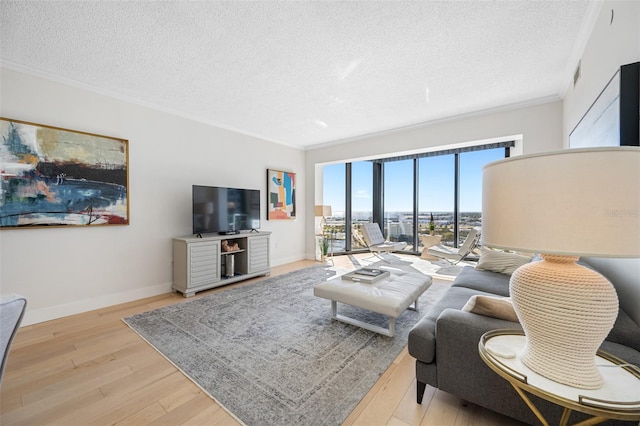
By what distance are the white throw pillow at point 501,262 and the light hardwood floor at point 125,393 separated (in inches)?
60.2

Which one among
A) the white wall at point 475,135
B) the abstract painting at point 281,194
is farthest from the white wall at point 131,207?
the white wall at point 475,135

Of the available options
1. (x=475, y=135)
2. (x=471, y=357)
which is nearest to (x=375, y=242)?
(x=475, y=135)

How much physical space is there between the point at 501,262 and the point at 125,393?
3560mm

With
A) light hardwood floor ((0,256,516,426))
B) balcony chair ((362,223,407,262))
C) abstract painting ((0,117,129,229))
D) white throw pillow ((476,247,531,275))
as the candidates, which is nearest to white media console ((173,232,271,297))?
abstract painting ((0,117,129,229))

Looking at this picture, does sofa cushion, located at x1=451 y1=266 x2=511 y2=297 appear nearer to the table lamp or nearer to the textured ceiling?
the table lamp

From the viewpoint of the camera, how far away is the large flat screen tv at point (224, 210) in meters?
3.69

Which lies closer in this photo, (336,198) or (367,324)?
(367,324)

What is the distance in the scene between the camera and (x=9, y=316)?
838mm

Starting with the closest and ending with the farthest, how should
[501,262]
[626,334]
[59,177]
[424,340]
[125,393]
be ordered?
[626,334]
[424,340]
[125,393]
[59,177]
[501,262]

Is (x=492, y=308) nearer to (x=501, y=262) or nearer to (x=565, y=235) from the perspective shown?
(x=565, y=235)

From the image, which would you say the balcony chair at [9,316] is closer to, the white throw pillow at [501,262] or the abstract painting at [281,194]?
the white throw pillow at [501,262]

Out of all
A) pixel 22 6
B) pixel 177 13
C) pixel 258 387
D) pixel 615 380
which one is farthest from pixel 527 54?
pixel 22 6

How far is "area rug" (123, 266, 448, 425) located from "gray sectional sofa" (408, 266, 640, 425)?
19.3 inches

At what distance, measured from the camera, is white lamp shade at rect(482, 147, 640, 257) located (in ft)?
2.49
